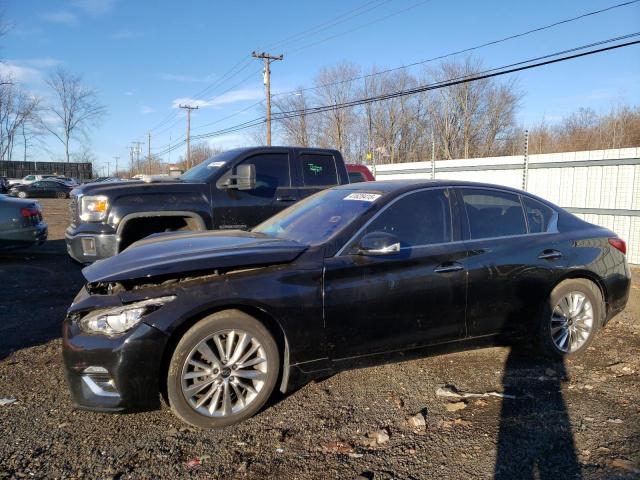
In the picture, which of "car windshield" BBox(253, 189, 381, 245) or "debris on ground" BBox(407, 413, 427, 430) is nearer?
"debris on ground" BBox(407, 413, 427, 430)

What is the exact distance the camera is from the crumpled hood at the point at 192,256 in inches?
120

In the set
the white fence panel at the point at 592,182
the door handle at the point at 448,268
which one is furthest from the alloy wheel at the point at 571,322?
the white fence panel at the point at 592,182

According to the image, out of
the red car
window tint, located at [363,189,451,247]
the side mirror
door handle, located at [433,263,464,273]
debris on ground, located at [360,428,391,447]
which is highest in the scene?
A: the red car

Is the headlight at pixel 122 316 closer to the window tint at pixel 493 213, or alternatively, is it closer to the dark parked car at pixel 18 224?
the window tint at pixel 493 213

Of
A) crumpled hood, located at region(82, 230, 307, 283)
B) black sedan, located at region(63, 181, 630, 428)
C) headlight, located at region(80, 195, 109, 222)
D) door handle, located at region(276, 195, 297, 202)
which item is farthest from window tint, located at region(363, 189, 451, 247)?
headlight, located at region(80, 195, 109, 222)

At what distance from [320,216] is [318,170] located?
3137 mm

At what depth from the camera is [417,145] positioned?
149 feet

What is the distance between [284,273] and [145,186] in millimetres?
3293

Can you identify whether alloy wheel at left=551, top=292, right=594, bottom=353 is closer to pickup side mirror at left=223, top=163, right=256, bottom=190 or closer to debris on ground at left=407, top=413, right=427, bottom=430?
debris on ground at left=407, top=413, right=427, bottom=430

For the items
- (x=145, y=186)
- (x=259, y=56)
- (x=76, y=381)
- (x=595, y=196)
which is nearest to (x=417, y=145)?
(x=259, y=56)

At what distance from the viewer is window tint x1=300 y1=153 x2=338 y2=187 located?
22.5 ft

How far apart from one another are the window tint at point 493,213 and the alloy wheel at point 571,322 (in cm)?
77

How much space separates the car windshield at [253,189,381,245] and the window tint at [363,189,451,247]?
17 cm

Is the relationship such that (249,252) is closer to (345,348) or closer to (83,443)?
(345,348)
